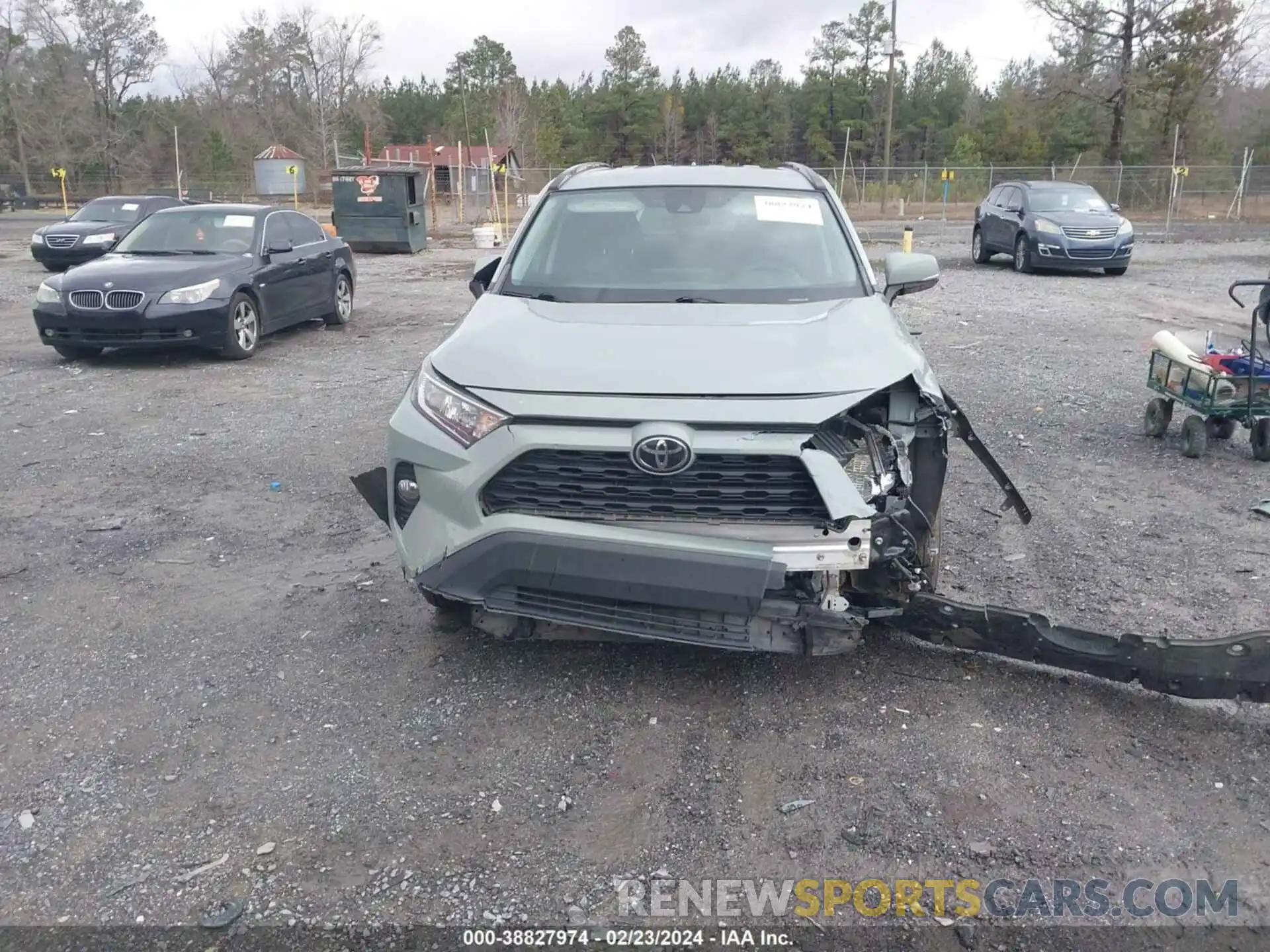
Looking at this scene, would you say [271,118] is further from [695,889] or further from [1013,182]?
[695,889]

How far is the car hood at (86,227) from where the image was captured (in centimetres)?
1967

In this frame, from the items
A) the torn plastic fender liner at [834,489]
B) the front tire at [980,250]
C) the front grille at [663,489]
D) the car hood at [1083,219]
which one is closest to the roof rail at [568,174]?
the front grille at [663,489]

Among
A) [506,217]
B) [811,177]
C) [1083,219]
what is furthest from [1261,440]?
[506,217]

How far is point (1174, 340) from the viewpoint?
7242 mm

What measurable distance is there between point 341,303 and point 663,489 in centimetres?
1070

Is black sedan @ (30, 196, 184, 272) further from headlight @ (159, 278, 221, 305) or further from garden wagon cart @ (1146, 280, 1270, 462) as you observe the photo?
garden wagon cart @ (1146, 280, 1270, 462)

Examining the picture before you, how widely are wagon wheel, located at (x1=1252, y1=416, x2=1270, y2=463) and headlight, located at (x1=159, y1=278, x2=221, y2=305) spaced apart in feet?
29.6

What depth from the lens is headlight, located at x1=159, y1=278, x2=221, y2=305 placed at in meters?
10.1

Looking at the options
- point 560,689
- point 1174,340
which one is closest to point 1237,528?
point 1174,340

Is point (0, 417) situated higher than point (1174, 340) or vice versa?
point (1174, 340)

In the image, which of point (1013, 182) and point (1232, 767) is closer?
point (1232, 767)

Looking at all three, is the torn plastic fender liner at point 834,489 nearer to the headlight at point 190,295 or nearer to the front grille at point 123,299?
the headlight at point 190,295

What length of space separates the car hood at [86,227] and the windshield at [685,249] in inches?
674

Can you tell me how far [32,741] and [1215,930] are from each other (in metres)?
3.67
